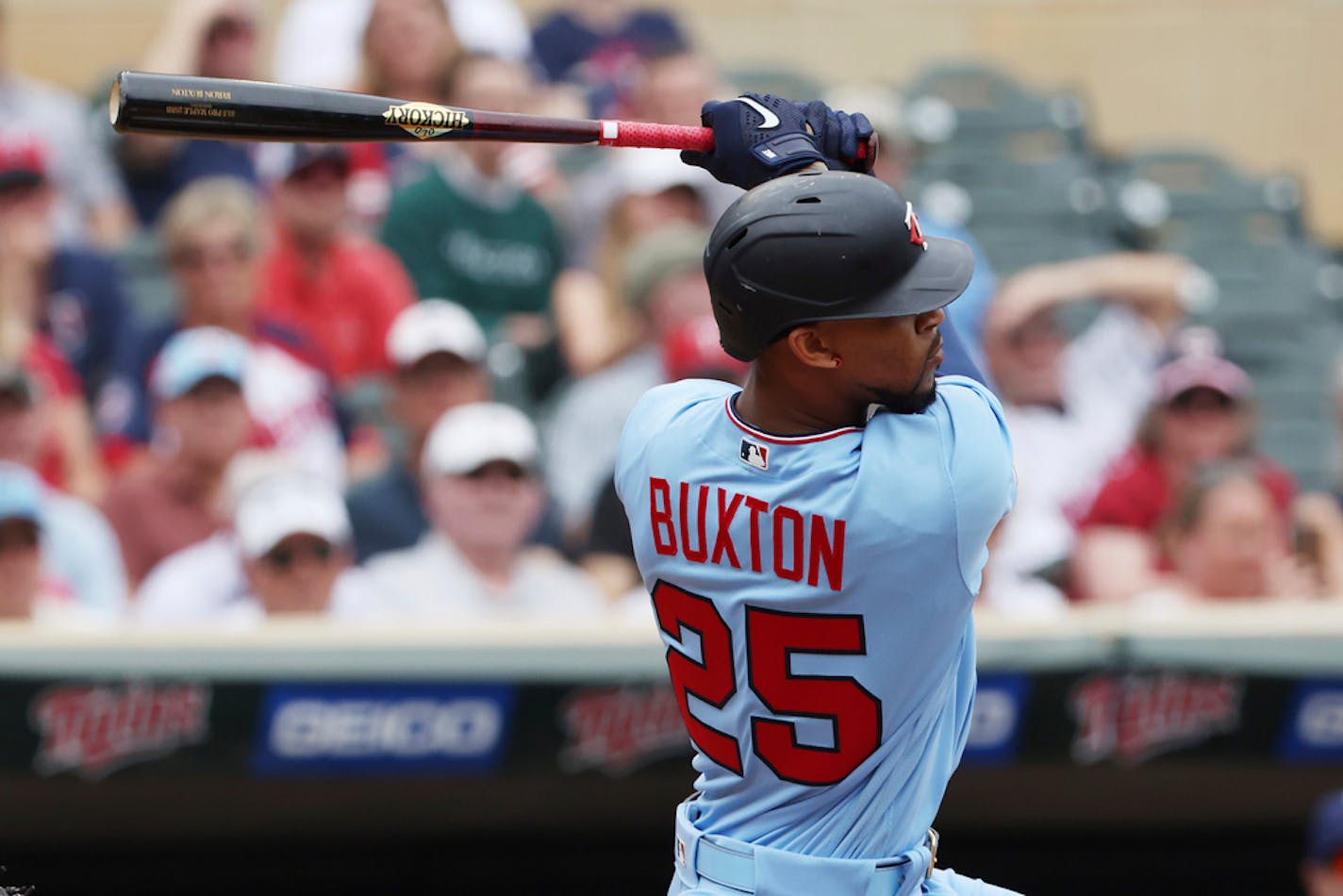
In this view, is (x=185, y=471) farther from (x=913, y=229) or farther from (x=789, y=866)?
(x=913, y=229)

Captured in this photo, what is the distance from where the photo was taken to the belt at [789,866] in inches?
86.4

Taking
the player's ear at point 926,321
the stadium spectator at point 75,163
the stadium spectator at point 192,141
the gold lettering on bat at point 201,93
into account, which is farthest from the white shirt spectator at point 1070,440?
the stadium spectator at point 75,163

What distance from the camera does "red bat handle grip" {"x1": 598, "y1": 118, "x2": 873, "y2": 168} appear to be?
8.02 ft

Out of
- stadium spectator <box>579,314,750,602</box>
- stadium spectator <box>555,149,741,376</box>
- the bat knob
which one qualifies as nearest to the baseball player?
the bat knob

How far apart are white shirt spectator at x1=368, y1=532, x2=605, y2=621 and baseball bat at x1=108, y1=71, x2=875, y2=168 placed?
6.90 feet

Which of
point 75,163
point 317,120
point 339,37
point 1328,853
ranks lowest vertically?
point 1328,853

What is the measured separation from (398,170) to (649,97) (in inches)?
35.9

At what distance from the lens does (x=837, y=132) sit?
2463 mm

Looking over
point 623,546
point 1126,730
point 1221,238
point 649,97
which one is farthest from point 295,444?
point 1221,238

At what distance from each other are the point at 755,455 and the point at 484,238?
3.78 meters

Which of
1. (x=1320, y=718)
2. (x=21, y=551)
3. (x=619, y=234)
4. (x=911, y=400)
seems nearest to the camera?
(x=911, y=400)

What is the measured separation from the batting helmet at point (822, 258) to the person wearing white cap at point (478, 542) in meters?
2.55

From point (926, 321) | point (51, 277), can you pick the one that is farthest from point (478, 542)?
point (926, 321)

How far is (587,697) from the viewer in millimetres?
4000
